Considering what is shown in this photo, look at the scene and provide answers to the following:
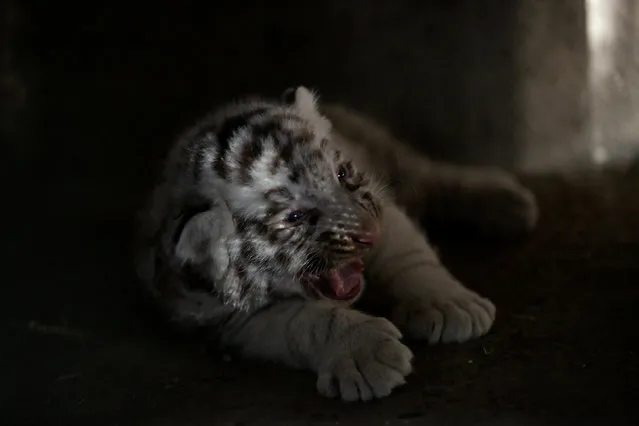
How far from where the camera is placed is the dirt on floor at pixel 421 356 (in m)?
1.53

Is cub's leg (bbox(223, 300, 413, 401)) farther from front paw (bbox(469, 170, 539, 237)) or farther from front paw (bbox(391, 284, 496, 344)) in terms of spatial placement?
front paw (bbox(469, 170, 539, 237))

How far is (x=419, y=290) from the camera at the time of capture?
75.2 inches

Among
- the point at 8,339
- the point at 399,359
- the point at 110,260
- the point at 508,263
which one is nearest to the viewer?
the point at 399,359

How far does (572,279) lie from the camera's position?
2.07 m

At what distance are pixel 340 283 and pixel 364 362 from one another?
23cm

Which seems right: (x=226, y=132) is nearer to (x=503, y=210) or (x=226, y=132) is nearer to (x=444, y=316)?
(x=444, y=316)

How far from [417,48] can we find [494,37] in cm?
25

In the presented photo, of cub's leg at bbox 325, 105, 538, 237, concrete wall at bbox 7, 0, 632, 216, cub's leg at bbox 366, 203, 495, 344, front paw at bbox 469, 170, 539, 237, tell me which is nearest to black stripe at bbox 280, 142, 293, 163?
cub's leg at bbox 366, 203, 495, 344

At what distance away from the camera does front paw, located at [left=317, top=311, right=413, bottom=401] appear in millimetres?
1580

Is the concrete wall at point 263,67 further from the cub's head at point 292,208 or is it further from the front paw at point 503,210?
the cub's head at point 292,208

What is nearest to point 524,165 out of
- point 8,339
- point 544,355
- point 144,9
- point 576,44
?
point 576,44

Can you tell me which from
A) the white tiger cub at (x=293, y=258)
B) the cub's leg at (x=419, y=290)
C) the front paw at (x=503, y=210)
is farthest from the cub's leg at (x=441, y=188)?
the white tiger cub at (x=293, y=258)

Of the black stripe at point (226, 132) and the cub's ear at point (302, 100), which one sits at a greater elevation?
the cub's ear at point (302, 100)

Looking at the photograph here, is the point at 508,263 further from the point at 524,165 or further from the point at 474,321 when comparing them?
the point at 524,165
